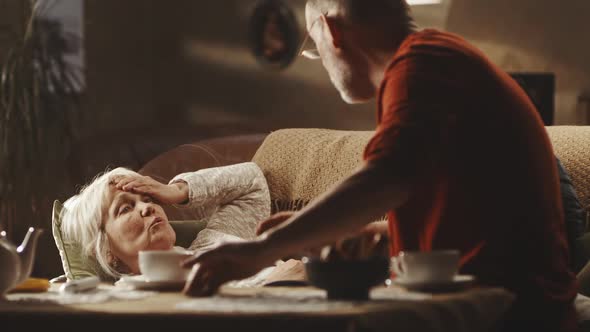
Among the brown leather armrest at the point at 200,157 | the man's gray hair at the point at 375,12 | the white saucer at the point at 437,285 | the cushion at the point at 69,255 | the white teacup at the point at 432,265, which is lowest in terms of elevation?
the cushion at the point at 69,255

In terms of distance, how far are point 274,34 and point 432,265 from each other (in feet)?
12.9

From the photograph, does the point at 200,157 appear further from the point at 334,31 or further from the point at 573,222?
the point at 334,31

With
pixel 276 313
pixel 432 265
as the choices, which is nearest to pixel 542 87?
pixel 432 265

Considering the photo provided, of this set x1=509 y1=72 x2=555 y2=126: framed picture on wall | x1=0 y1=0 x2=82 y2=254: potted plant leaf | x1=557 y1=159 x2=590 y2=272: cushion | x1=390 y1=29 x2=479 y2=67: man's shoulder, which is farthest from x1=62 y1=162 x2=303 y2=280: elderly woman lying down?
x1=509 y1=72 x2=555 y2=126: framed picture on wall

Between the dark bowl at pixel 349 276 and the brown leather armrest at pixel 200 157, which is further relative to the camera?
A: the brown leather armrest at pixel 200 157

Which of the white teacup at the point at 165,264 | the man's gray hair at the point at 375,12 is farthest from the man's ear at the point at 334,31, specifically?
the white teacup at the point at 165,264

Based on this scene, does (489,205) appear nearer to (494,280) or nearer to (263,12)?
(494,280)

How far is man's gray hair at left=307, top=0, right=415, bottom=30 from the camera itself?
1619 mm

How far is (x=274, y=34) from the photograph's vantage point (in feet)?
16.6

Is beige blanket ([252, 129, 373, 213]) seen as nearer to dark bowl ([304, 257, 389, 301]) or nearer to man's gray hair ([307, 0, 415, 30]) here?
man's gray hair ([307, 0, 415, 30])

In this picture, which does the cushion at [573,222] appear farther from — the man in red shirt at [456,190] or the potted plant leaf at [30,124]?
the potted plant leaf at [30,124]

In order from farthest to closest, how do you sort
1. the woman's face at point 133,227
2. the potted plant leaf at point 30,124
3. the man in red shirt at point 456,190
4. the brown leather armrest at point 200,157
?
the potted plant leaf at point 30,124 < the brown leather armrest at point 200,157 < the woman's face at point 133,227 < the man in red shirt at point 456,190

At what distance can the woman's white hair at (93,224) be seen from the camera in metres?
2.57

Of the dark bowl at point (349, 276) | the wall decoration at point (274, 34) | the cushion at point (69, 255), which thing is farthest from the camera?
the wall decoration at point (274, 34)
